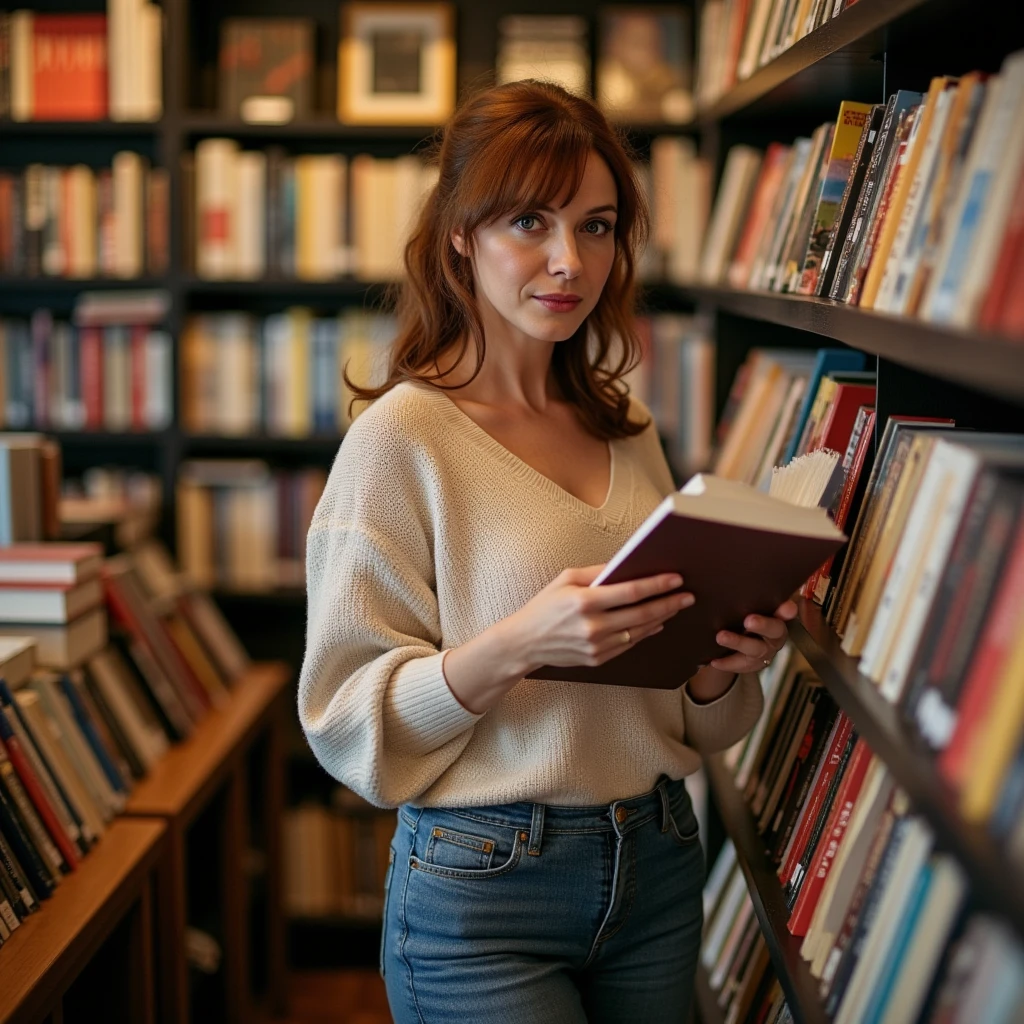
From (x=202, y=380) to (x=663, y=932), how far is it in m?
2.03

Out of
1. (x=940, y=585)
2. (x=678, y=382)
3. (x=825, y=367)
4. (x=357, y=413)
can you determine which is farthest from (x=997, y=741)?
(x=678, y=382)

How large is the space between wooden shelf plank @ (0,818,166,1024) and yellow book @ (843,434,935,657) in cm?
101

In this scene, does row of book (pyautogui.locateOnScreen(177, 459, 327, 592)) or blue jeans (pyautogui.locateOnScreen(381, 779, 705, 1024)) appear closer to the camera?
blue jeans (pyautogui.locateOnScreen(381, 779, 705, 1024))

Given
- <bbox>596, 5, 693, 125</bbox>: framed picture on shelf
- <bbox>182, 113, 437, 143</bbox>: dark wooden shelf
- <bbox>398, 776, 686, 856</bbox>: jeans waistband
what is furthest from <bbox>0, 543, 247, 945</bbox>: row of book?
<bbox>596, 5, 693, 125</bbox>: framed picture on shelf

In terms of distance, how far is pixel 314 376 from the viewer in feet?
10.3

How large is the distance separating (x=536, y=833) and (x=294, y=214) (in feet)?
6.72

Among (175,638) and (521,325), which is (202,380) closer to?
(175,638)

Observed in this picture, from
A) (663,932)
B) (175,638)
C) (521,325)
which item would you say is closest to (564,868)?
(663,932)

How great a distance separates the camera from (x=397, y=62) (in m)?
3.13

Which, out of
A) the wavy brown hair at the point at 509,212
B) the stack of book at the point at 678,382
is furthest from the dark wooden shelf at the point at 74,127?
the wavy brown hair at the point at 509,212

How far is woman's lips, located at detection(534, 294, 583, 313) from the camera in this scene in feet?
5.06

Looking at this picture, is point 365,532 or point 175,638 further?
point 175,638

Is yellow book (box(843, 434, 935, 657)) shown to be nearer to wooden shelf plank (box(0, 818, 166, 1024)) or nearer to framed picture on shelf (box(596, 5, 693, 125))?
wooden shelf plank (box(0, 818, 166, 1024))

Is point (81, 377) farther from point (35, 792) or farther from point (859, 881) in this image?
point (859, 881)
